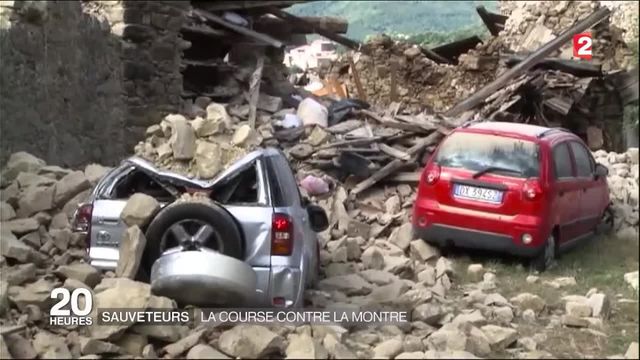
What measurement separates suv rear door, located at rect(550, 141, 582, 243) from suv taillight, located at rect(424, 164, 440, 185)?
1.31 m

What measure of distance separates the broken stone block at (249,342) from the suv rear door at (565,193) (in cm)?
518

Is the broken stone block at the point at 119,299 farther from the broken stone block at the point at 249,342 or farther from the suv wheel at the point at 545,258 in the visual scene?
the suv wheel at the point at 545,258

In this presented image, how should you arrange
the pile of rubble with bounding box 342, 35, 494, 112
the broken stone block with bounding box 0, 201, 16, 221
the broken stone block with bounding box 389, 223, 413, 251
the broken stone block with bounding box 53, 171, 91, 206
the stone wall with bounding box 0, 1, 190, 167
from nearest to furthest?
the broken stone block with bounding box 0, 201, 16, 221 → the broken stone block with bounding box 53, 171, 91, 206 → the stone wall with bounding box 0, 1, 190, 167 → the broken stone block with bounding box 389, 223, 413, 251 → the pile of rubble with bounding box 342, 35, 494, 112

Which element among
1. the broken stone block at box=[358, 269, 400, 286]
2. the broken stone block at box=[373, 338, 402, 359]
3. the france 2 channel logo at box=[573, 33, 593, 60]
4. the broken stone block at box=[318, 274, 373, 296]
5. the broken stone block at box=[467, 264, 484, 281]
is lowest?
the broken stone block at box=[467, 264, 484, 281]

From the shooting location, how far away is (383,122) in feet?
48.9

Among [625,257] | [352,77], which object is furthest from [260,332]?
[352,77]

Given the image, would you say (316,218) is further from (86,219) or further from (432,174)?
(432,174)

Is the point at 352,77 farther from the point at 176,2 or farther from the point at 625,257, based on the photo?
the point at 625,257

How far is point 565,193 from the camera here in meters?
10.5

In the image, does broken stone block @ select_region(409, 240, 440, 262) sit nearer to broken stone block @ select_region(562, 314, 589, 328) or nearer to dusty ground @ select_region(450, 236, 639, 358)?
dusty ground @ select_region(450, 236, 639, 358)

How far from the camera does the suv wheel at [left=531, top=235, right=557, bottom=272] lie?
10.0m

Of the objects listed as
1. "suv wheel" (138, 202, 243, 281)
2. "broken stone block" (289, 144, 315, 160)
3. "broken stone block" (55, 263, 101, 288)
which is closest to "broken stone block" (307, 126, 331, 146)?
"broken stone block" (289, 144, 315, 160)

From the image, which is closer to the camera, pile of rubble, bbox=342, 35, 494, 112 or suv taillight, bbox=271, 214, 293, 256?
suv taillight, bbox=271, 214, 293, 256

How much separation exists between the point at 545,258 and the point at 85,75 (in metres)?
6.29
